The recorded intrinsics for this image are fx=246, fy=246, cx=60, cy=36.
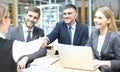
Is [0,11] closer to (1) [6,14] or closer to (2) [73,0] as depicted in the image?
(1) [6,14]

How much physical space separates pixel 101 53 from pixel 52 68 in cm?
51

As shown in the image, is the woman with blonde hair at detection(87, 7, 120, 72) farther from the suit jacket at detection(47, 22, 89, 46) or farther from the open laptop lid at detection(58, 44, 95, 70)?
the suit jacket at detection(47, 22, 89, 46)

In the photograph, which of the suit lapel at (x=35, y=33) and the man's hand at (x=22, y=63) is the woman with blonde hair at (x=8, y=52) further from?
the suit lapel at (x=35, y=33)

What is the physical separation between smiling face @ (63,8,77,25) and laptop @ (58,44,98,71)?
91cm

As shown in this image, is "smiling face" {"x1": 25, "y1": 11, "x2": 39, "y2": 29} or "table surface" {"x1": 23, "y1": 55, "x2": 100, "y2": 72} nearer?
"table surface" {"x1": 23, "y1": 55, "x2": 100, "y2": 72}

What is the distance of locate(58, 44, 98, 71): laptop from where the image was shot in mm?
1968

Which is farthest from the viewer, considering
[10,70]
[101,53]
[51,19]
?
[51,19]

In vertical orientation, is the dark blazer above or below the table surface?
above

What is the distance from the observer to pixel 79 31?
3033 millimetres

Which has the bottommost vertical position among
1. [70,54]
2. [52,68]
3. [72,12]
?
[52,68]

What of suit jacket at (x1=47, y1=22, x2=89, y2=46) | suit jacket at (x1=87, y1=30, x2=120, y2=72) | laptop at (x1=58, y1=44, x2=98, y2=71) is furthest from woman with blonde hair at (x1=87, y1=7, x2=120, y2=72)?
suit jacket at (x1=47, y1=22, x2=89, y2=46)

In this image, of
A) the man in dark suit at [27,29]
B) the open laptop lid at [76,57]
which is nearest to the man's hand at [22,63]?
the open laptop lid at [76,57]

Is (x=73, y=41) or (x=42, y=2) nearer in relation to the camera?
(x=73, y=41)

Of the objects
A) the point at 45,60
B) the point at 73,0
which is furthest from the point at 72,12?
the point at 73,0
